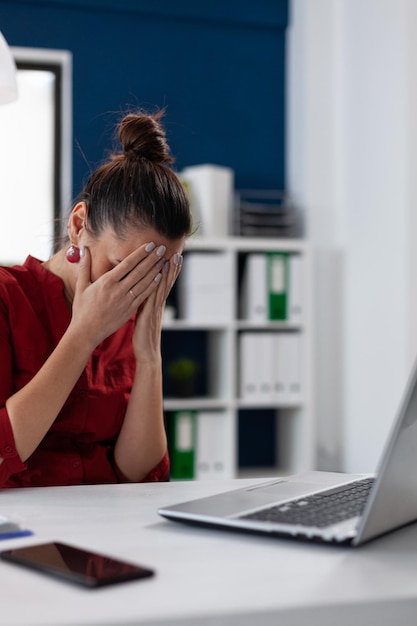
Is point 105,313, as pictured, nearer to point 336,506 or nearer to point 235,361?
point 336,506

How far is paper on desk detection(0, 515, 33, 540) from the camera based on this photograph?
913mm

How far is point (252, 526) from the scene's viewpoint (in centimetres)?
89

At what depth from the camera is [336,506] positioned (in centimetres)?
97

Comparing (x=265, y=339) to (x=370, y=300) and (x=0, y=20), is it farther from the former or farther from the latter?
(x=0, y=20)

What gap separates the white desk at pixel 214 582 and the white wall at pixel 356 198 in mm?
2544

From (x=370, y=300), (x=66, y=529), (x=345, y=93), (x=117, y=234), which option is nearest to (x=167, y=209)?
(x=117, y=234)

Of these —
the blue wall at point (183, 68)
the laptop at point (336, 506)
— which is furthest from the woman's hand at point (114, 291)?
the blue wall at point (183, 68)

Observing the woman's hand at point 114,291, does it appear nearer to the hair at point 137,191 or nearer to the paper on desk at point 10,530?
the hair at point 137,191

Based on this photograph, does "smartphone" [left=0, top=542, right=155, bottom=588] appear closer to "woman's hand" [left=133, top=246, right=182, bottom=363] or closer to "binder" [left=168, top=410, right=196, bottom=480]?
"woman's hand" [left=133, top=246, right=182, bottom=363]

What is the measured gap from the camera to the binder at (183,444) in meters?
3.62

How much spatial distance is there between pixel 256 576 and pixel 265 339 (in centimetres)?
299

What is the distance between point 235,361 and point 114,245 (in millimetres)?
2301

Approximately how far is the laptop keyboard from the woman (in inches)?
21.3

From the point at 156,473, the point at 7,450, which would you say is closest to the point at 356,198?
the point at 156,473
